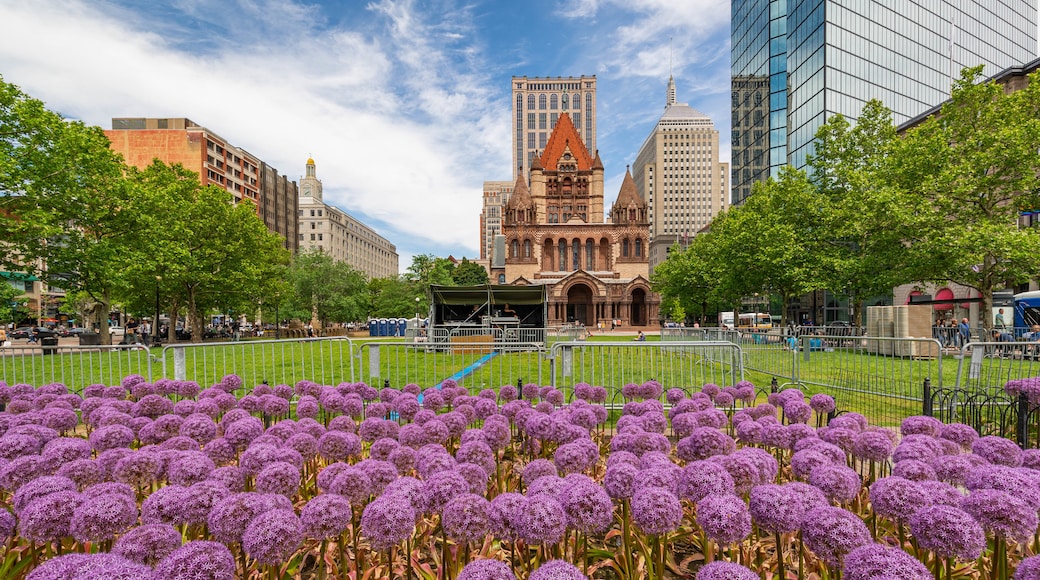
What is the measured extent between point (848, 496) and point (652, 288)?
59824 mm

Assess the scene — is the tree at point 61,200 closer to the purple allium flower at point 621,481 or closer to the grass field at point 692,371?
the grass field at point 692,371

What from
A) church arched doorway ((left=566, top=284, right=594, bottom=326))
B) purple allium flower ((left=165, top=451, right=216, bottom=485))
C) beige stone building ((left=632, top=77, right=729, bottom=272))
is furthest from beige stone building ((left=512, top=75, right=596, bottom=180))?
purple allium flower ((left=165, top=451, right=216, bottom=485))

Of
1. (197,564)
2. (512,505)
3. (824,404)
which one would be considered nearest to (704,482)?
(512,505)

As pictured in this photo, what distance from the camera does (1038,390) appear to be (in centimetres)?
672

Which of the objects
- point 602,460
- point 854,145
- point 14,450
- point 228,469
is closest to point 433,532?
point 228,469

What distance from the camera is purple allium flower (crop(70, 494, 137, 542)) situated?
2865 mm

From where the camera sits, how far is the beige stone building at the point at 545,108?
134750 millimetres

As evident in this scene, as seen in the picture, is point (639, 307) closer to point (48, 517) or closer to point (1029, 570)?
point (1029, 570)

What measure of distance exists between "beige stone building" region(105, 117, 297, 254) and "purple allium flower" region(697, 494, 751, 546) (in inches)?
2511

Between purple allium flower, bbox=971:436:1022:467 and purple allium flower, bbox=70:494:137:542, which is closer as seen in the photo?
purple allium flower, bbox=70:494:137:542

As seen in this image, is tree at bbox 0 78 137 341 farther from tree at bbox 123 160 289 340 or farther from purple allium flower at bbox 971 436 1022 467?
purple allium flower at bbox 971 436 1022 467

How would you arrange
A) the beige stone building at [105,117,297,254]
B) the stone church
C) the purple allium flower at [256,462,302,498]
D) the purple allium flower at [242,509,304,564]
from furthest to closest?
the beige stone building at [105,117,297,254]
the stone church
the purple allium flower at [256,462,302,498]
the purple allium flower at [242,509,304,564]

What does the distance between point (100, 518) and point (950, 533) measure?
4.83 meters

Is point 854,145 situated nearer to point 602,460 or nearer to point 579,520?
point 602,460
